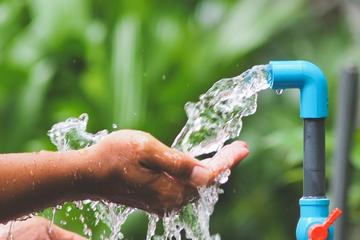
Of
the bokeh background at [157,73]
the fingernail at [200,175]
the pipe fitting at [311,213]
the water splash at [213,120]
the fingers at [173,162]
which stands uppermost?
the bokeh background at [157,73]

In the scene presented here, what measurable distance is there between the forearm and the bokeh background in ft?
10.3

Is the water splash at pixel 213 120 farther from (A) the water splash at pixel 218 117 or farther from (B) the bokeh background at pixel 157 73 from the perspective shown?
(B) the bokeh background at pixel 157 73

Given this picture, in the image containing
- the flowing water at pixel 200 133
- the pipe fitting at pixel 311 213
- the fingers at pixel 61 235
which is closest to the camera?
the pipe fitting at pixel 311 213

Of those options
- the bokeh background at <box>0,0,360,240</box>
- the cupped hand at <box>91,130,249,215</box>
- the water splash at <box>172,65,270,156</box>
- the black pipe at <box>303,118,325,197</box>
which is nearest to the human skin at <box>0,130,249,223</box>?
the cupped hand at <box>91,130,249,215</box>

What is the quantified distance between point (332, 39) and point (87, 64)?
1214 mm

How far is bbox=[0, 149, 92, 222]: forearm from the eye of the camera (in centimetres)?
246

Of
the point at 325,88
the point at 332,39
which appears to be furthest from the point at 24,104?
the point at 325,88

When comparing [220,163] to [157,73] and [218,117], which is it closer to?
[218,117]

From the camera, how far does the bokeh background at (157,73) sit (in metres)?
5.80

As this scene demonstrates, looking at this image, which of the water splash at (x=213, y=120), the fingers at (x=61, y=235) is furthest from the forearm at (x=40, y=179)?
the fingers at (x=61, y=235)

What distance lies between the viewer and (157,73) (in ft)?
19.3

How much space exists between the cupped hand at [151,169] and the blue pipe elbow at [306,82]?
0.16 meters

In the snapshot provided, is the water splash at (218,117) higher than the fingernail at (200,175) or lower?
higher

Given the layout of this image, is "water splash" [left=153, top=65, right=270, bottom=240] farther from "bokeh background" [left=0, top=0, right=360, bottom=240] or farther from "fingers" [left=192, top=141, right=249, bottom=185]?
"bokeh background" [left=0, top=0, right=360, bottom=240]
